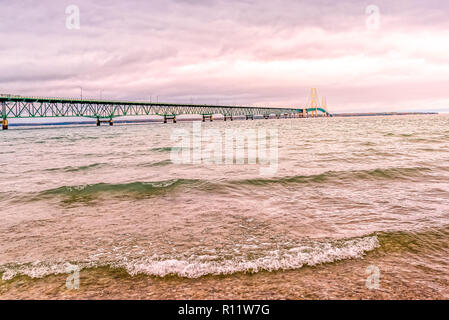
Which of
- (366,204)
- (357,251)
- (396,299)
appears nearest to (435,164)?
(366,204)

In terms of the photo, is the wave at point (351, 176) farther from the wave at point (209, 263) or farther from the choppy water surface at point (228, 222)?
the wave at point (209, 263)

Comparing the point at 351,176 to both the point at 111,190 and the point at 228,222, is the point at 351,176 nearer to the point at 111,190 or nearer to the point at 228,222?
the point at 228,222

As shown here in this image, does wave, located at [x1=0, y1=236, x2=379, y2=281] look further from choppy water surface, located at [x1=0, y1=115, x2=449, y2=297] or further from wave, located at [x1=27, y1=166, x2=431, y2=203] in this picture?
wave, located at [x1=27, y1=166, x2=431, y2=203]

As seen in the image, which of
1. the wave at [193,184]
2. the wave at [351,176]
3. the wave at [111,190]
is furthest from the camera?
the wave at [351,176]

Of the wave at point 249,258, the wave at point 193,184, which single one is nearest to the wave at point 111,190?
the wave at point 193,184

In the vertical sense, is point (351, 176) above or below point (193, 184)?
above

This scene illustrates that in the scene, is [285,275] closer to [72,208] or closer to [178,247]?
[178,247]

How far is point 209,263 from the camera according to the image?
4137 mm

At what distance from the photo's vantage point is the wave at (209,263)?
397cm

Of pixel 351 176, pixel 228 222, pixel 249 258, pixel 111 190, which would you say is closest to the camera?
pixel 249 258

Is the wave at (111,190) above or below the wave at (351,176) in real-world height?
below

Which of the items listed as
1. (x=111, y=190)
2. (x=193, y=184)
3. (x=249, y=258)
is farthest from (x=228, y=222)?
(x=111, y=190)
